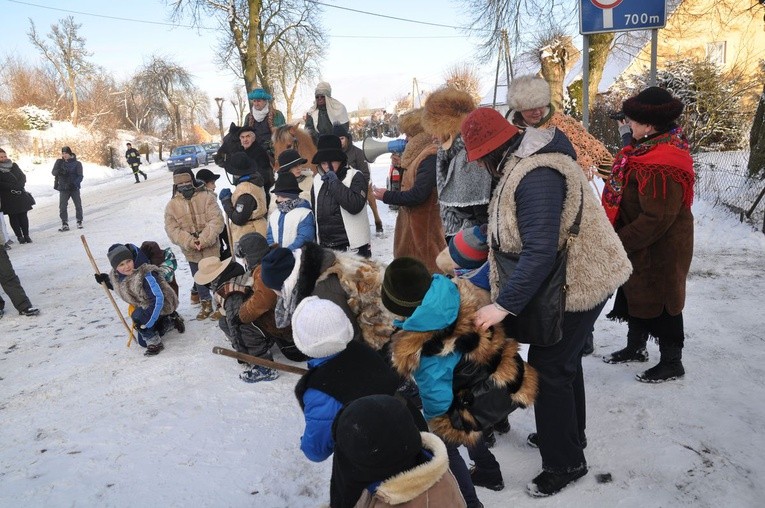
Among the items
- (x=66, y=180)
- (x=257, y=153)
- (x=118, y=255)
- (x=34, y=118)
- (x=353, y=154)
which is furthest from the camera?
(x=34, y=118)

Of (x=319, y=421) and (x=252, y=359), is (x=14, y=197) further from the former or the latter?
(x=319, y=421)

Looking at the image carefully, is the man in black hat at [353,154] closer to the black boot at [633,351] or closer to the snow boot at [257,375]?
the snow boot at [257,375]

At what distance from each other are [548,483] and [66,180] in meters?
12.3

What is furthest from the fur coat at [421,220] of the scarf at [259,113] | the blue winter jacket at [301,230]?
the scarf at [259,113]

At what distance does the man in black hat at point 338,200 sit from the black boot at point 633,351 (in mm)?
2334

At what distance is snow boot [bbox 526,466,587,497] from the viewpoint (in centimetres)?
246

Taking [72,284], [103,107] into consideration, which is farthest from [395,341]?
[103,107]

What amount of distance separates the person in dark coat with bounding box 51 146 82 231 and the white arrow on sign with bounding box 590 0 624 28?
11.3 m

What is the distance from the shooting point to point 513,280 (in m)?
2.11

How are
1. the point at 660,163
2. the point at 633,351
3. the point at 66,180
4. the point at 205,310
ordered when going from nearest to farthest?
the point at 660,163
the point at 633,351
the point at 205,310
the point at 66,180

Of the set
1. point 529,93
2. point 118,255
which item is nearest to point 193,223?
point 118,255

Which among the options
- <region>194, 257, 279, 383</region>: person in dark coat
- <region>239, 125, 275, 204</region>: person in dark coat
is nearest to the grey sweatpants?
<region>194, 257, 279, 383</region>: person in dark coat

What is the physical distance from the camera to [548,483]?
247 centimetres

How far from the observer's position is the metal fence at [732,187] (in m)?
6.54
